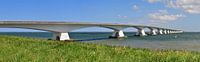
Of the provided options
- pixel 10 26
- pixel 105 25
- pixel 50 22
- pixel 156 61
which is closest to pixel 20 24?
pixel 10 26

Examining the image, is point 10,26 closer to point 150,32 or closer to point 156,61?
point 156,61

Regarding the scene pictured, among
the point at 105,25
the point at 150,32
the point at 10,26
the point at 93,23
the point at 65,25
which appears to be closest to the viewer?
the point at 10,26

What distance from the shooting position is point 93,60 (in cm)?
1359

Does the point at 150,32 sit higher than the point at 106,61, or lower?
lower

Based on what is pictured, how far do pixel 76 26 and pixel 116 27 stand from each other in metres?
26.4

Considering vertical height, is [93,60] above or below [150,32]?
above

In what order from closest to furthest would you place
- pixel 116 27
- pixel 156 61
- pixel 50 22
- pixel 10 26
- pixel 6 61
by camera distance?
pixel 6 61 → pixel 156 61 → pixel 10 26 → pixel 50 22 → pixel 116 27

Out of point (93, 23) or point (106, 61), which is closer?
point (106, 61)

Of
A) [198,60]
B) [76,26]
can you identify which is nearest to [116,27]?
[76,26]

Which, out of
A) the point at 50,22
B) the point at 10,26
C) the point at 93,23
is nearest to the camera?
the point at 10,26

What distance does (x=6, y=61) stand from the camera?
42.3 ft

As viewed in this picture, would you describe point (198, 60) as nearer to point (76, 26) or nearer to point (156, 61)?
point (156, 61)

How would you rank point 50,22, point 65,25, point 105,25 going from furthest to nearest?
point 105,25, point 65,25, point 50,22

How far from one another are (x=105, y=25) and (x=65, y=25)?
793 inches
